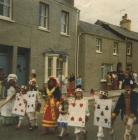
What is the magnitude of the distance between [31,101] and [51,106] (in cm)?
121

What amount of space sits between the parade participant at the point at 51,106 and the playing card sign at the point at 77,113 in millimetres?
1196

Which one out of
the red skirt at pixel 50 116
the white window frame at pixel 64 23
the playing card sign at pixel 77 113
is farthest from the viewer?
the white window frame at pixel 64 23

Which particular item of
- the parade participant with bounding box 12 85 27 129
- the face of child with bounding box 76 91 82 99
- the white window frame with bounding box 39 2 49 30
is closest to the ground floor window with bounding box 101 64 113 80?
the white window frame with bounding box 39 2 49 30

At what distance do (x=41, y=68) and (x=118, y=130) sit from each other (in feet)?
47.2

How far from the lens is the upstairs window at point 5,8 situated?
24.8m

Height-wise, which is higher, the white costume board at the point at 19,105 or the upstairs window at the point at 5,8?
the upstairs window at the point at 5,8

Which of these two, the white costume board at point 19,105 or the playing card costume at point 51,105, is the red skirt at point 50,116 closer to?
the playing card costume at point 51,105

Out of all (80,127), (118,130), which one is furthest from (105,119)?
(118,130)

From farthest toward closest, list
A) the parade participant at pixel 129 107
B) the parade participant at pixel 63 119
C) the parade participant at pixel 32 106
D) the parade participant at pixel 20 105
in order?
1. the parade participant at pixel 20 105
2. the parade participant at pixel 32 106
3. the parade participant at pixel 63 119
4. the parade participant at pixel 129 107

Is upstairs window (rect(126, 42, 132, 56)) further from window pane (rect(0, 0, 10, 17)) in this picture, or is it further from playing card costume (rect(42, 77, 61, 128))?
playing card costume (rect(42, 77, 61, 128))

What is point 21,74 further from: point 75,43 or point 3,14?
point 75,43

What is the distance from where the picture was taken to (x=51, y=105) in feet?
44.2

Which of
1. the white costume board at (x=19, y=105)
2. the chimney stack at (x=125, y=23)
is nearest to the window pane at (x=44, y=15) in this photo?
the white costume board at (x=19, y=105)

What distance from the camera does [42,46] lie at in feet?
94.3
